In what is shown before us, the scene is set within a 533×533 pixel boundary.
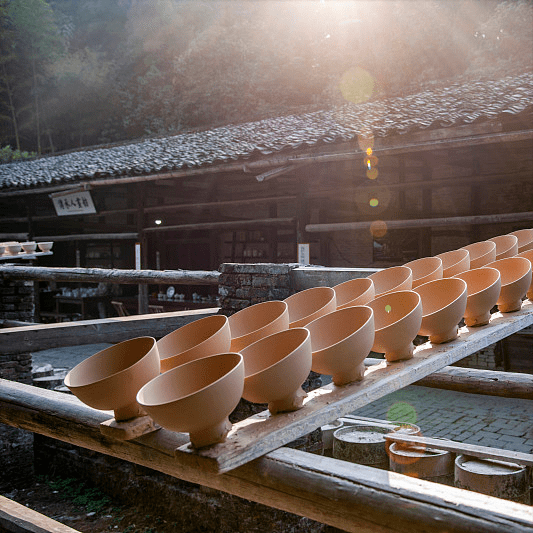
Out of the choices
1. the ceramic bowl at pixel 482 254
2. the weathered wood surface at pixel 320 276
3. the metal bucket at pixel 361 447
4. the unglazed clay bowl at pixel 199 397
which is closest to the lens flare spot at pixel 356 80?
the weathered wood surface at pixel 320 276

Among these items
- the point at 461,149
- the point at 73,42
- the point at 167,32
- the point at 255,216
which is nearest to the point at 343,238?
the point at 255,216

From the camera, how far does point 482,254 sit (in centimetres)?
235

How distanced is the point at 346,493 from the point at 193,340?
61 centimetres

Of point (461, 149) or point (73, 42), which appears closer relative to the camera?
point (461, 149)

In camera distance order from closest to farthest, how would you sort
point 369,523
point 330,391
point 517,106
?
point 369,523, point 330,391, point 517,106

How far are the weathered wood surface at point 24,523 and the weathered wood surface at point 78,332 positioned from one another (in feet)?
4.34

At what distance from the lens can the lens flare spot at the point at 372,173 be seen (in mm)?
9123

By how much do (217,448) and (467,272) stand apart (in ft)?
3.96

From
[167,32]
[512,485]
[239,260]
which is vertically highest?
[167,32]

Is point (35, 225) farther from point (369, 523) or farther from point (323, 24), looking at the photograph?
point (323, 24)

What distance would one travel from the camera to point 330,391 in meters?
1.30

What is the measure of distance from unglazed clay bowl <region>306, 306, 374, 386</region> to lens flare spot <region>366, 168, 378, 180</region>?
7.89m

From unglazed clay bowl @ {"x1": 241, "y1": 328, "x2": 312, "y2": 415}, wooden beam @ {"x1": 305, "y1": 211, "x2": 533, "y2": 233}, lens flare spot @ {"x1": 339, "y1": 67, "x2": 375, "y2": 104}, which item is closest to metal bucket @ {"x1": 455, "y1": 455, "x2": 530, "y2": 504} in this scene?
unglazed clay bowl @ {"x1": 241, "y1": 328, "x2": 312, "y2": 415}

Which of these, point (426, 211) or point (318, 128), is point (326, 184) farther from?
point (426, 211)
